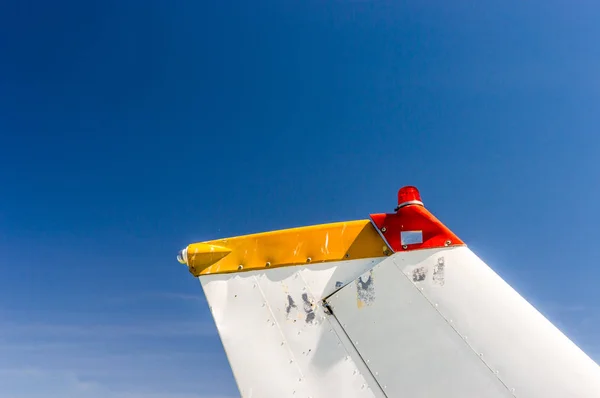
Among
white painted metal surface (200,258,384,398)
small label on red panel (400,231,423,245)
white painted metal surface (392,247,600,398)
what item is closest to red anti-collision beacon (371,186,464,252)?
small label on red panel (400,231,423,245)

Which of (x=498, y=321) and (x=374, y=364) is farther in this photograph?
(x=374, y=364)

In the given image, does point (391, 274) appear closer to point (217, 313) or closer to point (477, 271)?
point (477, 271)

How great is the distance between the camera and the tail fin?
4324 millimetres

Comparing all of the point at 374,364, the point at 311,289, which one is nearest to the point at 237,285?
the point at 311,289

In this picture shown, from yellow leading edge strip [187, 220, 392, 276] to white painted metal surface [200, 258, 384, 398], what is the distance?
0.36ft

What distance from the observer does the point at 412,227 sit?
5.07 metres

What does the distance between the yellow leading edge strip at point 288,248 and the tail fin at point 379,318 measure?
0.01 metres

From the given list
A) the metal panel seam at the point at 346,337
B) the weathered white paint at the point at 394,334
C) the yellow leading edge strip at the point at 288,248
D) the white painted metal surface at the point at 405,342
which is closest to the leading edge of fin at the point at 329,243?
the yellow leading edge strip at the point at 288,248

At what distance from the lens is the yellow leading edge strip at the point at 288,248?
523 cm

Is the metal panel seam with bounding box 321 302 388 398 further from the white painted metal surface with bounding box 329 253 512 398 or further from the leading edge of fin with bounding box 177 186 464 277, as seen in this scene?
the leading edge of fin with bounding box 177 186 464 277

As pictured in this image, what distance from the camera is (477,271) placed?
4.68 m

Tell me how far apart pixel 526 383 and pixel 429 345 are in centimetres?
89

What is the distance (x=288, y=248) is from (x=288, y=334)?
97 cm

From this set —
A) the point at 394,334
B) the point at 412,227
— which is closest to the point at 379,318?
the point at 394,334
